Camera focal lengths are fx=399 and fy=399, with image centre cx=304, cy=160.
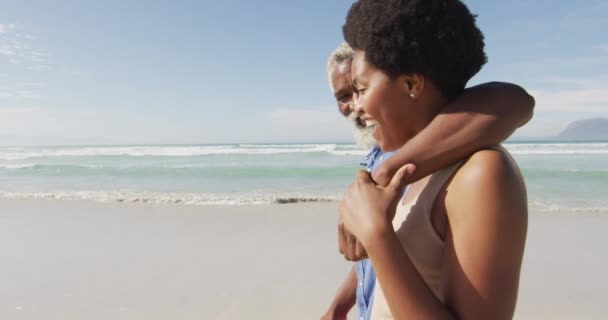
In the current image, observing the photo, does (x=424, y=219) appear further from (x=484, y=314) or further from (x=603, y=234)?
(x=603, y=234)

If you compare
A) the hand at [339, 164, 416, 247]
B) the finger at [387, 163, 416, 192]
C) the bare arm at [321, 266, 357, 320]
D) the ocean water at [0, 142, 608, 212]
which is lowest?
the ocean water at [0, 142, 608, 212]

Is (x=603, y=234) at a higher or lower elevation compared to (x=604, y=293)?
lower

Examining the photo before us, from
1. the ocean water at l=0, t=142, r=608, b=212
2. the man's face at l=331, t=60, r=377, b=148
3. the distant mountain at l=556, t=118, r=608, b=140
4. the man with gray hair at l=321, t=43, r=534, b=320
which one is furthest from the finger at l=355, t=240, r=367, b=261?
the distant mountain at l=556, t=118, r=608, b=140

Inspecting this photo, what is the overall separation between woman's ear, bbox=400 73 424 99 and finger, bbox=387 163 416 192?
0.19 meters

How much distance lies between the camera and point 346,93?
92.5 inches

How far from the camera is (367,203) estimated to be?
943 millimetres

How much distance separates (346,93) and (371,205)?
150cm

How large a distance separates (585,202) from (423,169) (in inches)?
407

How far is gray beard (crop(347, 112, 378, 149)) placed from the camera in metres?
2.09

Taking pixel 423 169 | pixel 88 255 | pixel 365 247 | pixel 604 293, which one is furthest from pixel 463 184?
pixel 88 255

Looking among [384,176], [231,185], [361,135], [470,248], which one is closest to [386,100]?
[384,176]

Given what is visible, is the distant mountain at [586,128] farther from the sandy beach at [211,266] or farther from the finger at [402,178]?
the finger at [402,178]

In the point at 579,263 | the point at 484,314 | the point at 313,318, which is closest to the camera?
the point at 484,314

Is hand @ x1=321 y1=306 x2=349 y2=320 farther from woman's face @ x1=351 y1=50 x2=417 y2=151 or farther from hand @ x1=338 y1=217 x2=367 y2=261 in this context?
woman's face @ x1=351 y1=50 x2=417 y2=151
